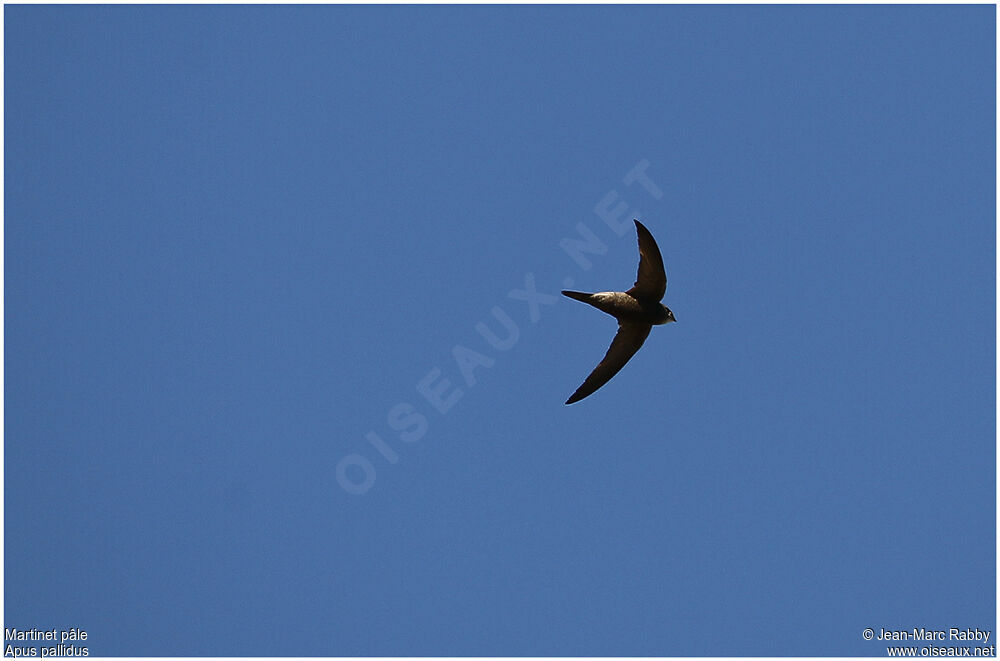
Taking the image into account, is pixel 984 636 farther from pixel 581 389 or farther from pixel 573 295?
pixel 573 295

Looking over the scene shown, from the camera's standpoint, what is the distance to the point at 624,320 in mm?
12047

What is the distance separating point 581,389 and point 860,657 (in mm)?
5986

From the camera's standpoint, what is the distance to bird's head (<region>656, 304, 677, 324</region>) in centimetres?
1188

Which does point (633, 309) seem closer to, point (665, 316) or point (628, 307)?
point (628, 307)

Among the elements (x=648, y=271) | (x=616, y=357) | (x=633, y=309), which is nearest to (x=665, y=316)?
(x=633, y=309)

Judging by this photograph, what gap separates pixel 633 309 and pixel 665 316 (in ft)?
1.46

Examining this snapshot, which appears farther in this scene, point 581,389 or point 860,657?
point 860,657

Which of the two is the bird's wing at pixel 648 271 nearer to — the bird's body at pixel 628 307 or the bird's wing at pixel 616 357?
the bird's body at pixel 628 307

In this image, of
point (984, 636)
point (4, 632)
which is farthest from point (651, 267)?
point (4, 632)

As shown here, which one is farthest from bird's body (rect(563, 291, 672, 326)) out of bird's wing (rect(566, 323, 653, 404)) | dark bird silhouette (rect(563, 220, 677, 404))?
bird's wing (rect(566, 323, 653, 404))

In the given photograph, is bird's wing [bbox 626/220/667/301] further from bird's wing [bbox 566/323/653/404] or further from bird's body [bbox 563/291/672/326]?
bird's wing [bbox 566/323/653/404]

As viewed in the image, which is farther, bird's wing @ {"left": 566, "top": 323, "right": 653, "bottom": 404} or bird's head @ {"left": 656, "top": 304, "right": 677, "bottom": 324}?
bird's wing @ {"left": 566, "top": 323, "right": 653, "bottom": 404}

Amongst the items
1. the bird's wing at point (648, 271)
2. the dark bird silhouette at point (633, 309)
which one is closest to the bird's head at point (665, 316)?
the dark bird silhouette at point (633, 309)

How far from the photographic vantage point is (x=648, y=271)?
11445 millimetres
